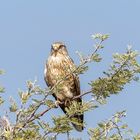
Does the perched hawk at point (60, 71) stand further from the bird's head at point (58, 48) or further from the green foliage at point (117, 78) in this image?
the green foliage at point (117, 78)

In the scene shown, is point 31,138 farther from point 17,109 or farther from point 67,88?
point 67,88

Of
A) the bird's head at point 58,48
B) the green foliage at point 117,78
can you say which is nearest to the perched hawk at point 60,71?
the bird's head at point 58,48

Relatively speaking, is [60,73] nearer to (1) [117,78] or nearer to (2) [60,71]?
(2) [60,71]

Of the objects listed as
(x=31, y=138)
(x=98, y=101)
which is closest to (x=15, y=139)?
(x=31, y=138)

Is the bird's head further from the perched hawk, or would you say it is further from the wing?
the wing

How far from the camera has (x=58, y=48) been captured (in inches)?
356

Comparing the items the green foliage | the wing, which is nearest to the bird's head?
the wing

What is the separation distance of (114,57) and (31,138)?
1.29m

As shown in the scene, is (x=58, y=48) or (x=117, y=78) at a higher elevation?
(x=58, y=48)

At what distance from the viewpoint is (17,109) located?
486 centimetres

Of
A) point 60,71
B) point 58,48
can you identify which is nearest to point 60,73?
point 60,71

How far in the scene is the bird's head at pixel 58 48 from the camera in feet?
29.5

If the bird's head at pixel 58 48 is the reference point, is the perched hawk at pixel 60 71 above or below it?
below

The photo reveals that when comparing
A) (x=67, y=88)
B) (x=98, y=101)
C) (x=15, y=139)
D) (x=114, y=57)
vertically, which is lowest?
(x=15, y=139)
